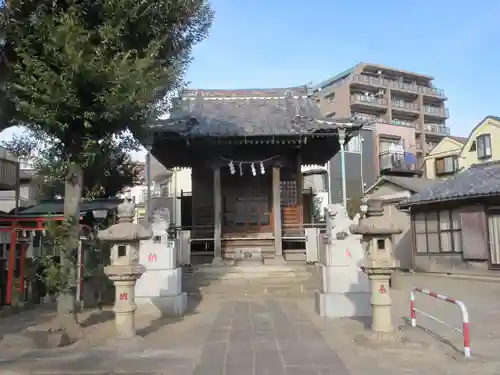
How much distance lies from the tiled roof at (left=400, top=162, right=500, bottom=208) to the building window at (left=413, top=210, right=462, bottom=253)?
95 cm

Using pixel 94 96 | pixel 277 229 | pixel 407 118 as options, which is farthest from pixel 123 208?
pixel 407 118

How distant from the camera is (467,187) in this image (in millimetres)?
22016

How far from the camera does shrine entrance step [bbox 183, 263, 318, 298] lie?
14227 mm

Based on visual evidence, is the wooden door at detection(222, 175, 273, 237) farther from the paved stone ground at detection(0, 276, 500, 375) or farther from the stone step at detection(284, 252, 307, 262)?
the paved stone ground at detection(0, 276, 500, 375)

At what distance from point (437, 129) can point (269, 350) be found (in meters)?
52.8

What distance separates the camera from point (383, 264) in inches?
322

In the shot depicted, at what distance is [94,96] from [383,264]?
18.8ft

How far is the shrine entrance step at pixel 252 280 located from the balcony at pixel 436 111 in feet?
149

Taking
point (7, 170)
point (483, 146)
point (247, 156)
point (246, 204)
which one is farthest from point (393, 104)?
point (7, 170)

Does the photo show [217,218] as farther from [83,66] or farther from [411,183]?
[411,183]

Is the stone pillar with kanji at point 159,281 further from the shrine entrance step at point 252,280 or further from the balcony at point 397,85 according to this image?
the balcony at point 397,85

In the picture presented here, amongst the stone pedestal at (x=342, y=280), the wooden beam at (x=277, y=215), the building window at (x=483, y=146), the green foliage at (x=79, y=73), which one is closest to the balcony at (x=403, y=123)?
the building window at (x=483, y=146)

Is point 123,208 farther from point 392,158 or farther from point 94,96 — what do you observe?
point 392,158

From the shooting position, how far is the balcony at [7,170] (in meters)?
19.2
